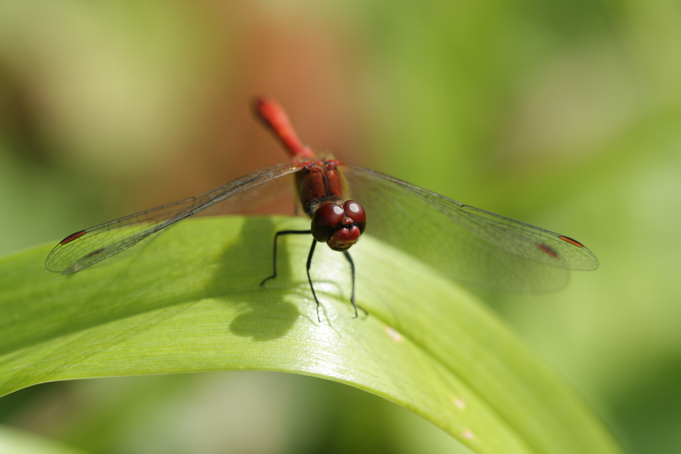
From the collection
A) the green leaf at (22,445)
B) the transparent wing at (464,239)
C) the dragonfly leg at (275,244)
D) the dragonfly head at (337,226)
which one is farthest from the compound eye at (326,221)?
the green leaf at (22,445)

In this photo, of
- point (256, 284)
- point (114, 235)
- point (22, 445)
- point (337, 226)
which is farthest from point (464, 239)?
point (22, 445)

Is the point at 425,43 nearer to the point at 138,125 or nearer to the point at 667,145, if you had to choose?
the point at 667,145

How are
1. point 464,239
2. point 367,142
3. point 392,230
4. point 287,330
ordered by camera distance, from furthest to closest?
point 367,142, point 392,230, point 464,239, point 287,330

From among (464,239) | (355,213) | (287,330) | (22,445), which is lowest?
(22,445)

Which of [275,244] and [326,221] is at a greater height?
[326,221]

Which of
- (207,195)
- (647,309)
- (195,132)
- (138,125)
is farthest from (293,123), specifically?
(647,309)

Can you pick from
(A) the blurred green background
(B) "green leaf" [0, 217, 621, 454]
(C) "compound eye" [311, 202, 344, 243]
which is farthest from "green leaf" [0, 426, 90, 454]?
(C) "compound eye" [311, 202, 344, 243]

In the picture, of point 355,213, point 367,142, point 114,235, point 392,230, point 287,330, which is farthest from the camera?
point 367,142

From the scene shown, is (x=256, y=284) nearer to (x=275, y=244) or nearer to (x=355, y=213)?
(x=275, y=244)
